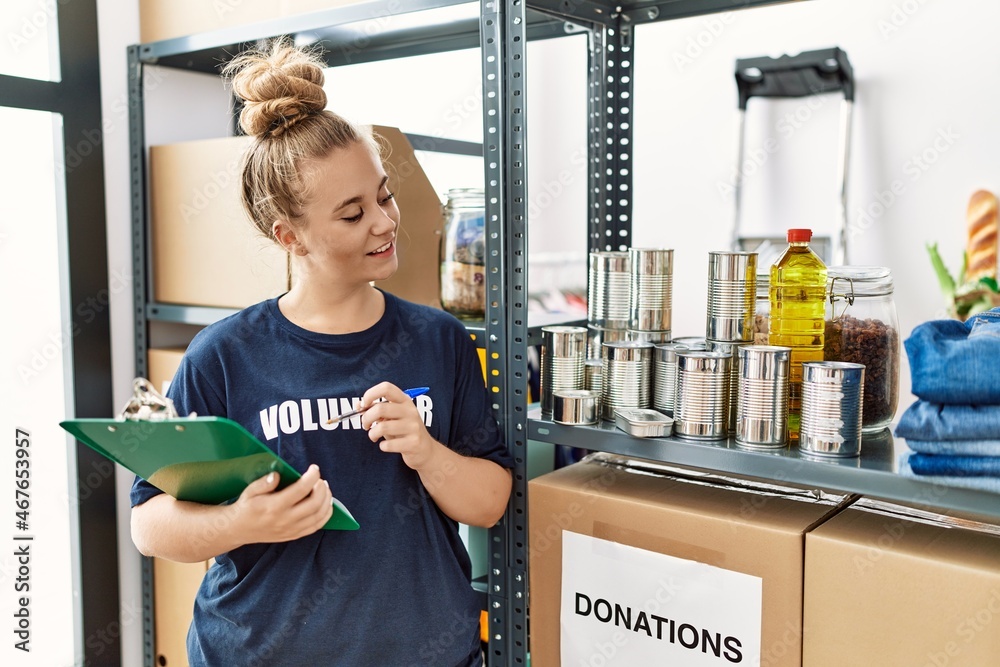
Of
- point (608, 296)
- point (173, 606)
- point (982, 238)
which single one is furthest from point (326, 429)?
point (982, 238)

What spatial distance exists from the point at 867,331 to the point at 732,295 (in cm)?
18

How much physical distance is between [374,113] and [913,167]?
185 cm

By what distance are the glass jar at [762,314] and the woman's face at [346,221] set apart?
0.53m

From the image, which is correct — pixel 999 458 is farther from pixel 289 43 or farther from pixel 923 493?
pixel 289 43

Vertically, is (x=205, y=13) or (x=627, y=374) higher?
(x=205, y=13)

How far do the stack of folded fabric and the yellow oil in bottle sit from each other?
0.53 feet

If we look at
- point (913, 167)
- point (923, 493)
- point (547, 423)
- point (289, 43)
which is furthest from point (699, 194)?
point (923, 493)

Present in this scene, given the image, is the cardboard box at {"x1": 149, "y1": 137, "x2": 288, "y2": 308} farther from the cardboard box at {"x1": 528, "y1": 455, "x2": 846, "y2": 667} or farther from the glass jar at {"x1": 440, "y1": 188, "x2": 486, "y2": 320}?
the cardboard box at {"x1": 528, "y1": 455, "x2": 846, "y2": 667}

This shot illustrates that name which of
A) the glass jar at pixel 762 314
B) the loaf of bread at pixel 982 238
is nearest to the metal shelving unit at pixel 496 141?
the glass jar at pixel 762 314

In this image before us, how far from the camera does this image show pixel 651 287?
133cm

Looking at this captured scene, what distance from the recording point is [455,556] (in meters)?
1.33

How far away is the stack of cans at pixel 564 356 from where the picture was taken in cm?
130

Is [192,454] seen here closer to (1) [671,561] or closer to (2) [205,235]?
(1) [671,561]

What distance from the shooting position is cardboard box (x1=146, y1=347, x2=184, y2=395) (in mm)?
1921
